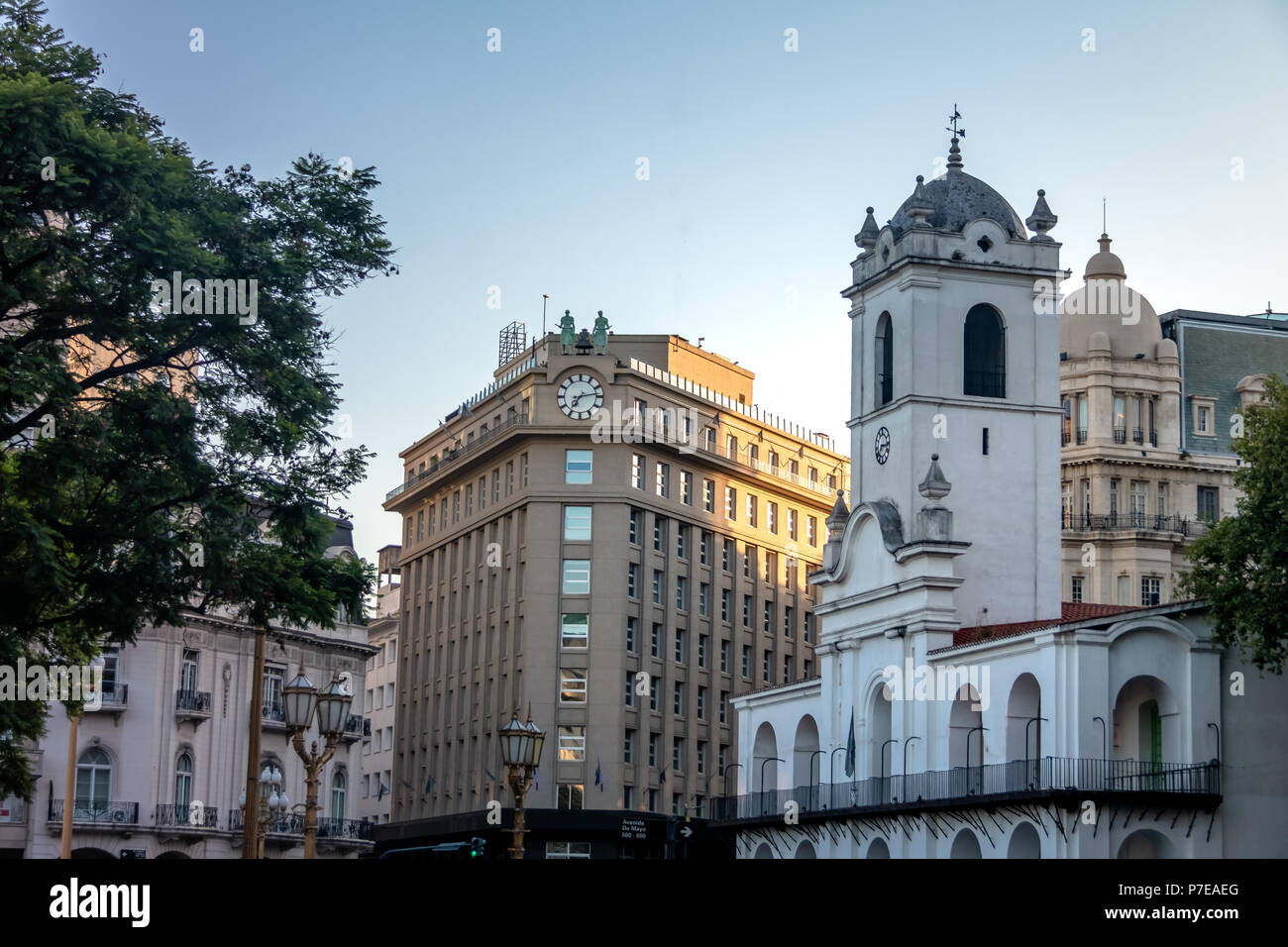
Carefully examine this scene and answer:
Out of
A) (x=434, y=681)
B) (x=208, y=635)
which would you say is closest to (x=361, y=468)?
(x=208, y=635)

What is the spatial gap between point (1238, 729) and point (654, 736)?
47.0 meters

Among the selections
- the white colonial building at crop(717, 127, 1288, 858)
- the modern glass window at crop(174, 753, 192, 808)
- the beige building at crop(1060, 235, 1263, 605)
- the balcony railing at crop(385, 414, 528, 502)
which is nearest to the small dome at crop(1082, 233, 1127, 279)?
the beige building at crop(1060, 235, 1263, 605)

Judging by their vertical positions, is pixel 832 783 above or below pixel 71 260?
below

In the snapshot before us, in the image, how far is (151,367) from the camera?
107 feet

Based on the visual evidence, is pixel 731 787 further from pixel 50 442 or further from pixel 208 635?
pixel 50 442

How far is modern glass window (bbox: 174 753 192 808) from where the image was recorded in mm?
81312

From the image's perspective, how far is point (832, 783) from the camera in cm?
6500

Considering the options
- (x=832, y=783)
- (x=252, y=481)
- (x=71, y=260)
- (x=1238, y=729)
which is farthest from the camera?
(x=832, y=783)

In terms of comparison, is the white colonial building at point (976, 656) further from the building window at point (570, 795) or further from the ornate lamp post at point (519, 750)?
the building window at point (570, 795)

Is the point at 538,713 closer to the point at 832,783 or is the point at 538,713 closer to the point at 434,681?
the point at 434,681

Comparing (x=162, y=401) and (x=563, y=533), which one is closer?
(x=162, y=401)

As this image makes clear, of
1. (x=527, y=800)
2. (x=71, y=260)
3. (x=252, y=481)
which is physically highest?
(x=71, y=260)

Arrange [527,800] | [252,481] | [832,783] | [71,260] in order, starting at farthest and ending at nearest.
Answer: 1. [527,800]
2. [832,783]
3. [252,481]
4. [71,260]

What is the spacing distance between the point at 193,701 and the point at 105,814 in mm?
6410
